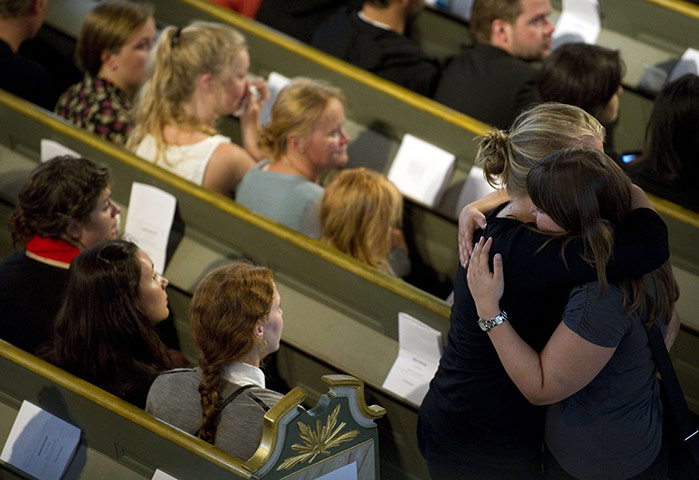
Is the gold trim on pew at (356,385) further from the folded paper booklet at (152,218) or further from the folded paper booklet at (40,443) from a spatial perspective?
the folded paper booklet at (152,218)

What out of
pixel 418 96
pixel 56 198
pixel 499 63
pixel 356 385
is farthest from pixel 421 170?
pixel 356 385

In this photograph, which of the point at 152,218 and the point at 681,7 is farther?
the point at 681,7

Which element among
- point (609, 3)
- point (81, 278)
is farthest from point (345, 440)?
point (609, 3)

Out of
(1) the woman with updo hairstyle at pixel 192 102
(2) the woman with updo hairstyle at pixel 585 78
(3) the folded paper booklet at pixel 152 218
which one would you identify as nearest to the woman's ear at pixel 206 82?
(1) the woman with updo hairstyle at pixel 192 102

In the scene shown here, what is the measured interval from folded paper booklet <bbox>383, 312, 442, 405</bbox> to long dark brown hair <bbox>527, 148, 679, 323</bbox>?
0.84 meters

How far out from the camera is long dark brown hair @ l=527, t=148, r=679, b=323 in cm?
192

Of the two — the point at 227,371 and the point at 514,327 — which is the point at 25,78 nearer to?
the point at 227,371

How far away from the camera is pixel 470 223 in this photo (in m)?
2.26

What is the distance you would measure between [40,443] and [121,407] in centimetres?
36

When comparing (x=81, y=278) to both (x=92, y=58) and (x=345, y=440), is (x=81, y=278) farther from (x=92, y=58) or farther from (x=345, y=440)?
(x=92, y=58)

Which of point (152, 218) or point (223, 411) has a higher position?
point (223, 411)

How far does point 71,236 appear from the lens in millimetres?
2996

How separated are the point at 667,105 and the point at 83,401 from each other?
6.54 ft

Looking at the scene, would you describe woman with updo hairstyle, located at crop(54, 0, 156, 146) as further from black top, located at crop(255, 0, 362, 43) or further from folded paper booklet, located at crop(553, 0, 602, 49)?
folded paper booklet, located at crop(553, 0, 602, 49)
